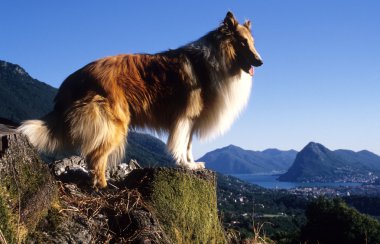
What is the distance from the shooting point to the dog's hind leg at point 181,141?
661cm

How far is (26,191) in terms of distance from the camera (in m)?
3.58

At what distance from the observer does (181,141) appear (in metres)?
6.70

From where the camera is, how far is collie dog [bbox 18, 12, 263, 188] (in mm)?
5695

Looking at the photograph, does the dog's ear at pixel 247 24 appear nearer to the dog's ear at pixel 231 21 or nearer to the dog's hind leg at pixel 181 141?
the dog's ear at pixel 231 21

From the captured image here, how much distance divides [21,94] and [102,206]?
110m

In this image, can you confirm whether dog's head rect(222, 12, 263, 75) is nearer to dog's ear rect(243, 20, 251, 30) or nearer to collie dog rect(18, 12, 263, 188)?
collie dog rect(18, 12, 263, 188)

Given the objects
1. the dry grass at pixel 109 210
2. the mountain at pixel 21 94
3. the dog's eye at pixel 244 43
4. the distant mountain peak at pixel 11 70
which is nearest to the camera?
the dry grass at pixel 109 210

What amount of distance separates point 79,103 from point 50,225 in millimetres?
2261

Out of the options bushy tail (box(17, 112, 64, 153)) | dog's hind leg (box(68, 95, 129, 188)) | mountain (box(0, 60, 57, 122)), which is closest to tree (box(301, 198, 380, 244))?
dog's hind leg (box(68, 95, 129, 188))

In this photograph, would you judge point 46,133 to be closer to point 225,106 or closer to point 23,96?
point 225,106

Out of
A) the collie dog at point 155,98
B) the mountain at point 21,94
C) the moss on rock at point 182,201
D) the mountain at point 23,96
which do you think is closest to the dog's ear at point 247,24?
the collie dog at point 155,98

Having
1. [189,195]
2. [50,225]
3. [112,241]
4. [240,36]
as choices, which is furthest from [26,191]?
[240,36]

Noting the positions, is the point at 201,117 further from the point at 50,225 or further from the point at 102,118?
the point at 50,225

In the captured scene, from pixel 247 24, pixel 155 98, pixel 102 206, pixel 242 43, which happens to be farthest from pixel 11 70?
pixel 102 206
